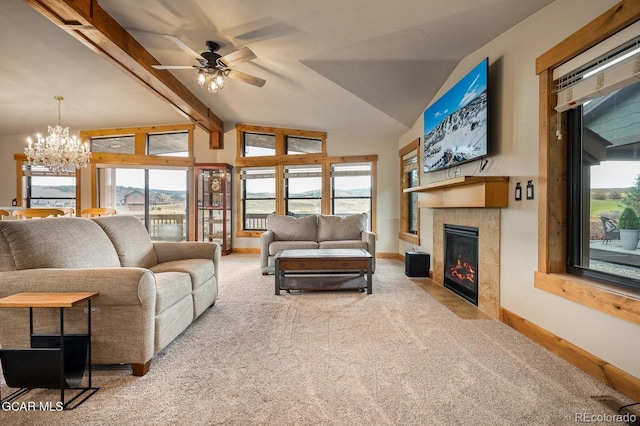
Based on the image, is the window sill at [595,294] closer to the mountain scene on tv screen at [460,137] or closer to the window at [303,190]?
the mountain scene on tv screen at [460,137]

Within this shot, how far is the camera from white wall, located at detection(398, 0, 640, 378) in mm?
1725

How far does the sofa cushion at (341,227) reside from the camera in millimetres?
4887

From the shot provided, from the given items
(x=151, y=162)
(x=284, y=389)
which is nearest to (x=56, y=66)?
(x=151, y=162)

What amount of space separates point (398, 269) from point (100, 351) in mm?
4082

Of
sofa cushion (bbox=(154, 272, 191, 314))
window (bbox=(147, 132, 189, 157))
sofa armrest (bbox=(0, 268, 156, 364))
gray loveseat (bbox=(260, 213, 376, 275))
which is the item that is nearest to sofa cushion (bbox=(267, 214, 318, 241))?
gray loveseat (bbox=(260, 213, 376, 275))

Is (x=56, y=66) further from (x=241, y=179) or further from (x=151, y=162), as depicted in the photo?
(x=241, y=179)

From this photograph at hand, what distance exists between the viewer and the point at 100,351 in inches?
70.6

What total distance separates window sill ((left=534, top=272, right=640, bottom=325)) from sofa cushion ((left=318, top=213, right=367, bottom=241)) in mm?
2905

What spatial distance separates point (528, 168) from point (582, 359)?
1.37m

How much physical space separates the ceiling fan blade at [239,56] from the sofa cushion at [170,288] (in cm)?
231

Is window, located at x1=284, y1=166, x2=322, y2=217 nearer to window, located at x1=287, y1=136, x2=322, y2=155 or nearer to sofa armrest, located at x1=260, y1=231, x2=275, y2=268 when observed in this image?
window, located at x1=287, y1=136, x2=322, y2=155

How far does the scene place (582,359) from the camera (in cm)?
184

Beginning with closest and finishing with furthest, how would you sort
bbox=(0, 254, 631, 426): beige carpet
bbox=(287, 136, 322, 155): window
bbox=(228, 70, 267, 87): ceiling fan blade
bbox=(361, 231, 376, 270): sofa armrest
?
bbox=(0, 254, 631, 426): beige carpet → bbox=(228, 70, 267, 87): ceiling fan blade → bbox=(361, 231, 376, 270): sofa armrest → bbox=(287, 136, 322, 155): window

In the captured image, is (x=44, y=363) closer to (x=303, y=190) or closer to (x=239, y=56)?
(x=239, y=56)
